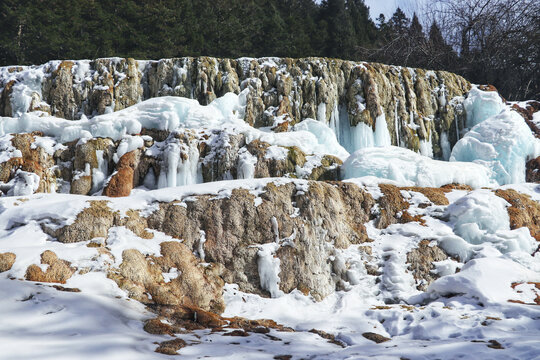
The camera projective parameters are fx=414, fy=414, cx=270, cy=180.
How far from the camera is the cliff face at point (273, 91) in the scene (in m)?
13.0

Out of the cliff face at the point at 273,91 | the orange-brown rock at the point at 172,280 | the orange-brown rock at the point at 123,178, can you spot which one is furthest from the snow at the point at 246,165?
the orange-brown rock at the point at 172,280

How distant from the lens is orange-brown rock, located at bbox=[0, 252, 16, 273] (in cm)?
490

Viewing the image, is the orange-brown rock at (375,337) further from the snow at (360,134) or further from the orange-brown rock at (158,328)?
the snow at (360,134)

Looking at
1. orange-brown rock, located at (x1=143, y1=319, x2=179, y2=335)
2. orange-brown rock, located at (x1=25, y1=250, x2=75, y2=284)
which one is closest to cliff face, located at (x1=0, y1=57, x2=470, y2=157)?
orange-brown rock, located at (x1=25, y1=250, x2=75, y2=284)

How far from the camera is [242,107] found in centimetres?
1335

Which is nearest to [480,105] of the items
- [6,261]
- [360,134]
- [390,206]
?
[360,134]

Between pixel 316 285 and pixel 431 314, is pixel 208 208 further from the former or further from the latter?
pixel 431 314

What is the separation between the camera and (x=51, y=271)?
4.96m

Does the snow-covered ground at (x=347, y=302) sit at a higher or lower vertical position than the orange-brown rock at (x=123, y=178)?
lower

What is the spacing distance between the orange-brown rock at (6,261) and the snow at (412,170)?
278 inches

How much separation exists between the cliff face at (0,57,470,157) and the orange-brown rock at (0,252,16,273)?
28.9 feet

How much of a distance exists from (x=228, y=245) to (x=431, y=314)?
2.97 metres

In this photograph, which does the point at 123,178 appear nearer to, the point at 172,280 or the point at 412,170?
the point at 172,280

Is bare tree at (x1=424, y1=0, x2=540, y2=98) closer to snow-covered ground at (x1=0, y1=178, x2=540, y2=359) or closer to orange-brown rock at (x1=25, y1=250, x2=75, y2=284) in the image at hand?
snow-covered ground at (x1=0, y1=178, x2=540, y2=359)
